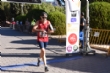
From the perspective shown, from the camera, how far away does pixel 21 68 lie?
8.95 metres

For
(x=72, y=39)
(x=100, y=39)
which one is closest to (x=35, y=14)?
(x=100, y=39)

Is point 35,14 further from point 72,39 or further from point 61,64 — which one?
point 61,64

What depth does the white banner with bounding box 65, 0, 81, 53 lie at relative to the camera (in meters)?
10.9

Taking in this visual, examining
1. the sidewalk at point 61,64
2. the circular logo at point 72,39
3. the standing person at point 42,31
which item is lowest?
the sidewalk at point 61,64

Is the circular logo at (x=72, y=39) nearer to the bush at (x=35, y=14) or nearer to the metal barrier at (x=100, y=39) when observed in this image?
the metal barrier at (x=100, y=39)

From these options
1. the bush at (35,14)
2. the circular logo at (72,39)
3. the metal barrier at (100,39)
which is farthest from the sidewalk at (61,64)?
the bush at (35,14)

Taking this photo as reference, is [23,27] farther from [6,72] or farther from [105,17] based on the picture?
[6,72]

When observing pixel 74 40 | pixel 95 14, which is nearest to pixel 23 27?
pixel 95 14

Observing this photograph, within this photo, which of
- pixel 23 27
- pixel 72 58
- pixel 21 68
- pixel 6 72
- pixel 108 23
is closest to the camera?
pixel 6 72

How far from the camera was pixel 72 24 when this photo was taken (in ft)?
36.4

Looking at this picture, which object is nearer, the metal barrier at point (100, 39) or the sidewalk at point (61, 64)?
the sidewalk at point (61, 64)

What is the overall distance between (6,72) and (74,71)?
2073 mm

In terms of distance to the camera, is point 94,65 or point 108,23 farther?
point 108,23

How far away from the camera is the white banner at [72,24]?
10875 mm
